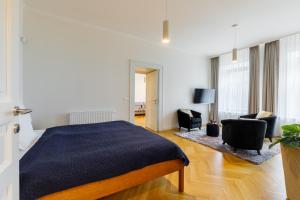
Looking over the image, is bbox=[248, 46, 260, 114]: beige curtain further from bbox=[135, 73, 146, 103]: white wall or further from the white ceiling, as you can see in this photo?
bbox=[135, 73, 146, 103]: white wall

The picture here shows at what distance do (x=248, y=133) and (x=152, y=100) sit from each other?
119 inches

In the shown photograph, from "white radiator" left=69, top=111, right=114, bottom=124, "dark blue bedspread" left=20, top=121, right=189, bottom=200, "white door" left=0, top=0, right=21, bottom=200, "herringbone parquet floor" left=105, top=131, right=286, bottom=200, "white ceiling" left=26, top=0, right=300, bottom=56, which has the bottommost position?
"herringbone parquet floor" left=105, top=131, right=286, bottom=200

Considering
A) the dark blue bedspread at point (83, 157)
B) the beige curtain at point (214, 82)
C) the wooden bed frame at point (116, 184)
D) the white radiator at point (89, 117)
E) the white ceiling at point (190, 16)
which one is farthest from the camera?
the beige curtain at point (214, 82)

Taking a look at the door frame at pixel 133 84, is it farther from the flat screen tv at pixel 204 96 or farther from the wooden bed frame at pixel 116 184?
the wooden bed frame at pixel 116 184

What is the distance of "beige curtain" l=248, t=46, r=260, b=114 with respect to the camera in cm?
488

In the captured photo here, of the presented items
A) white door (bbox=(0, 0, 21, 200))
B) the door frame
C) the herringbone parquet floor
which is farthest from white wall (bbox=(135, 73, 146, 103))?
white door (bbox=(0, 0, 21, 200))

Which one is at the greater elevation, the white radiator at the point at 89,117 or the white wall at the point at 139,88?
the white wall at the point at 139,88

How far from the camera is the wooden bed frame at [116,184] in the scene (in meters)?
1.37

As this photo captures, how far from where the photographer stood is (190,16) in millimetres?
3262

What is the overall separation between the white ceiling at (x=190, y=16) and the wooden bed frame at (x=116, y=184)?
275 cm

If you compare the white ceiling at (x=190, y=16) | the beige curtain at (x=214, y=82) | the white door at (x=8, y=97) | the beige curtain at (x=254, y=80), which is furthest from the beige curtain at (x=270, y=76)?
the white door at (x=8, y=97)

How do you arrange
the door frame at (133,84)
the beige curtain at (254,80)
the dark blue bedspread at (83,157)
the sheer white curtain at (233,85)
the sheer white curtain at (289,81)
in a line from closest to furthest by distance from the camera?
the dark blue bedspread at (83,157)
the sheer white curtain at (289,81)
the door frame at (133,84)
the beige curtain at (254,80)
the sheer white curtain at (233,85)

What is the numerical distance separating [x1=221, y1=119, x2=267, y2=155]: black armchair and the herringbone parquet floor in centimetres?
35

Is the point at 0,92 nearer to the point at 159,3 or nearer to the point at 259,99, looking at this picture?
the point at 159,3
